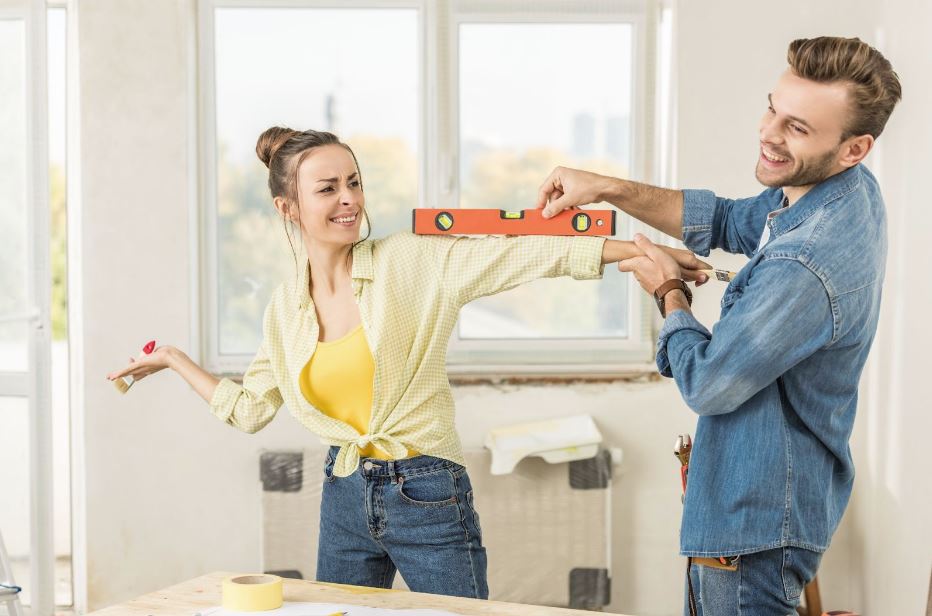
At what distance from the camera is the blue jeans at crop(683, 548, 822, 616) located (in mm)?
1502

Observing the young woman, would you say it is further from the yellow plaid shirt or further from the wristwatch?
the wristwatch

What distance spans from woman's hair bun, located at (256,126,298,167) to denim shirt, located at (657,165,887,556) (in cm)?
88

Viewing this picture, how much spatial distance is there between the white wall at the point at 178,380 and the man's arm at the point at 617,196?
1.36 metres

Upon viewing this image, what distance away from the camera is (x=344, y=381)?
1866 millimetres

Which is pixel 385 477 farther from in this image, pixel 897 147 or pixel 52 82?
pixel 52 82

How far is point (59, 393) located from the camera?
17.2ft

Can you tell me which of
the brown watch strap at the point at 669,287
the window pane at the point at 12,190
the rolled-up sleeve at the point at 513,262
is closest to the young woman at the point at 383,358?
the rolled-up sleeve at the point at 513,262

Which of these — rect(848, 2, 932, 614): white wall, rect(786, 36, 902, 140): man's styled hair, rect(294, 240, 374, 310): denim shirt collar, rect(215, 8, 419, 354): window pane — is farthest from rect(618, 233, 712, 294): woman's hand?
rect(215, 8, 419, 354): window pane

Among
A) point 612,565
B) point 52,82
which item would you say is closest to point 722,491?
point 612,565

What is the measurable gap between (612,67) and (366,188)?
0.91 meters

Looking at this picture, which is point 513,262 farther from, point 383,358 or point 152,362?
point 152,362

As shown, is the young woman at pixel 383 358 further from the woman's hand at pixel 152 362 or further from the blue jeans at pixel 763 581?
the blue jeans at pixel 763 581

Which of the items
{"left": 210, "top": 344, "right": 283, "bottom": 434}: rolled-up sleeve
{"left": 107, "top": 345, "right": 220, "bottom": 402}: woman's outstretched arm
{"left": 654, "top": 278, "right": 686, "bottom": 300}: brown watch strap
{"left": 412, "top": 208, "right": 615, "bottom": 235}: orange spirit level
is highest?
{"left": 412, "top": 208, "right": 615, "bottom": 235}: orange spirit level

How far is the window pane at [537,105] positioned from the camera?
3.29 m
